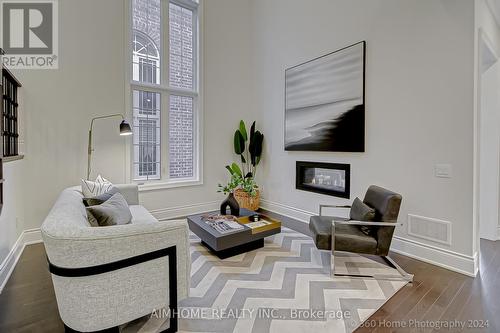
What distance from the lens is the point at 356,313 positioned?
6.57 feet

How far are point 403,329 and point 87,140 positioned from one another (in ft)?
14.2

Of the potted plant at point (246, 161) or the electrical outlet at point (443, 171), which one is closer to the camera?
the electrical outlet at point (443, 171)

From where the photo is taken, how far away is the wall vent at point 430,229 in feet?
9.20

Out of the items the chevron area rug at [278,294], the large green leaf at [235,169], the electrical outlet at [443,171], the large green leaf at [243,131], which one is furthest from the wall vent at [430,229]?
the large green leaf at [243,131]

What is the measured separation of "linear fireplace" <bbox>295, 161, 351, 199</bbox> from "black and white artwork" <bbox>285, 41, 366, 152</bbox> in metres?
0.28

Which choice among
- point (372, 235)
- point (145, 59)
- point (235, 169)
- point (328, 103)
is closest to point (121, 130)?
point (145, 59)

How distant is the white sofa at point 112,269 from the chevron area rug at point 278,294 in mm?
355

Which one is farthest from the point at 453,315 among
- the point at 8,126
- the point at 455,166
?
the point at 8,126

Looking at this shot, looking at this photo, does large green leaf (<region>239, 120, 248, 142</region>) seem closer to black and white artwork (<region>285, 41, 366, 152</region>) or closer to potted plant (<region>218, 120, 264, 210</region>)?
potted plant (<region>218, 120, 264, 210</region>)

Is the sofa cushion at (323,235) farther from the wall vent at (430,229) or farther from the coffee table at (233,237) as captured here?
the wall vent at (430,229)

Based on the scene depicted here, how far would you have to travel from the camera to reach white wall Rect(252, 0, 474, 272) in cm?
266

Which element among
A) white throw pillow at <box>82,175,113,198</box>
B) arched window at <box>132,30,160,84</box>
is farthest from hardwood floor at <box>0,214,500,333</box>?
arched window at <box>132,30,160,84</box>

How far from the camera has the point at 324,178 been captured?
419 cm

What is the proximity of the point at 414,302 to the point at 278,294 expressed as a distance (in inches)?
43.8
